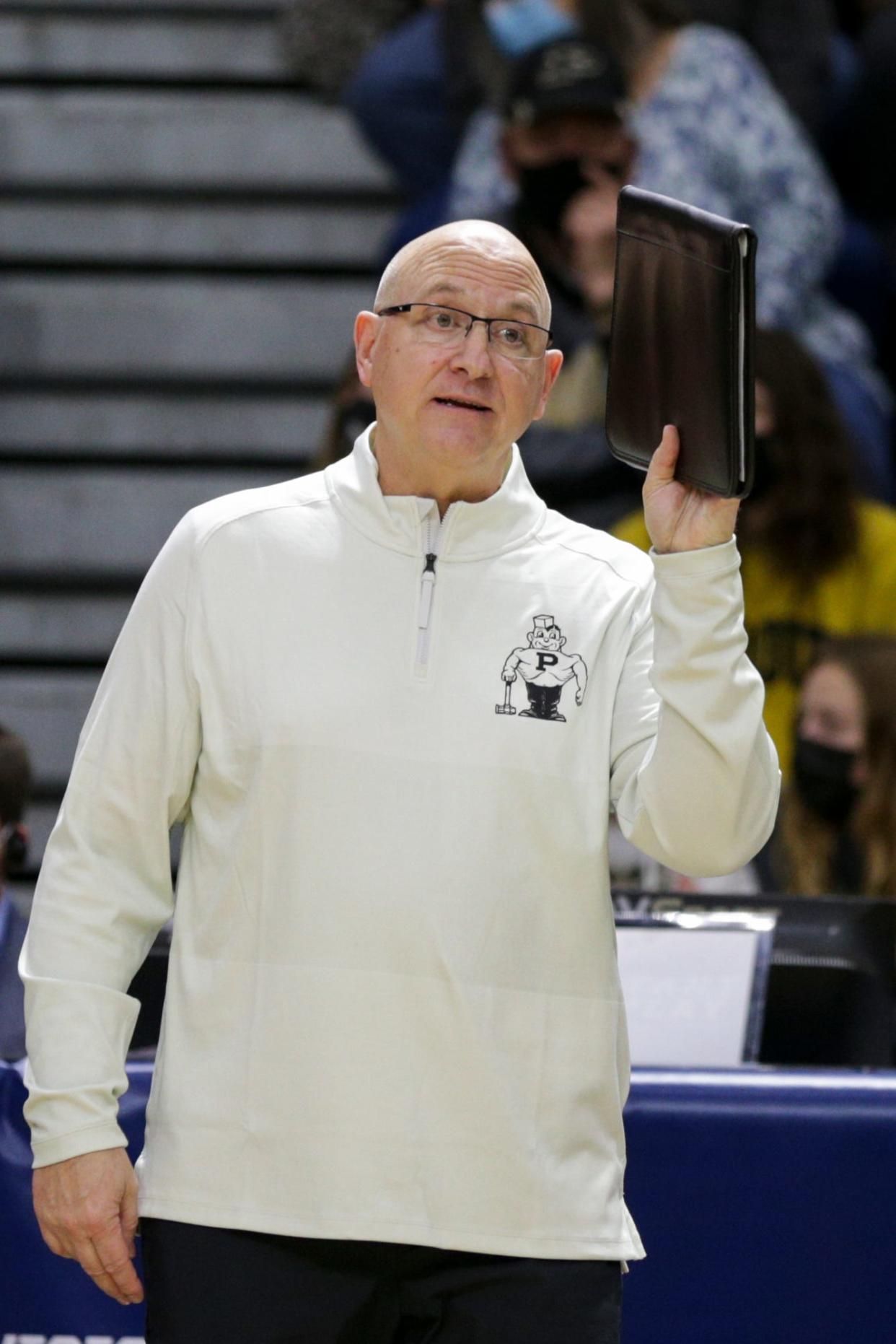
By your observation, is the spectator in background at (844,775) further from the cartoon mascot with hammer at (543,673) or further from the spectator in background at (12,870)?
the cartoon mascot with hammer at (543,673)

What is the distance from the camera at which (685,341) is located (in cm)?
216

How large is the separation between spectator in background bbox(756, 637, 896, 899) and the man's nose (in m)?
2.17

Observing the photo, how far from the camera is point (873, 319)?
256 inches

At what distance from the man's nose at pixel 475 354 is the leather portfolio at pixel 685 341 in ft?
0.43

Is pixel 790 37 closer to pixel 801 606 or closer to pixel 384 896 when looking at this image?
pixel 801 606

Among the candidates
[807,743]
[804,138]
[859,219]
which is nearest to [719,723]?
[807,743]

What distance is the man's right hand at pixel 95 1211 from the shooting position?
217 cm

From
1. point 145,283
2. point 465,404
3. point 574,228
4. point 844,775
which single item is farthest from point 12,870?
point 145,283

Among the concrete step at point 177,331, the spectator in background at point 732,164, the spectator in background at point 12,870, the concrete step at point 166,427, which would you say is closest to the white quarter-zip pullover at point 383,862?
the spectator in background at point 12,870

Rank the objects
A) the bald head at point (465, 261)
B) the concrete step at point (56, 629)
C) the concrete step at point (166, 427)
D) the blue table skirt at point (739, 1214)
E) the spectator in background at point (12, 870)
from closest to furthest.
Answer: the bald head at point (465, 261) → the blue table skirt at point (739, 1214) → the spectator in background at point (12, 870) → the concrete step at point (56, 629) → the concrete step at point (166, 427)

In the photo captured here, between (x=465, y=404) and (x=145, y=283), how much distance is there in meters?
4.25

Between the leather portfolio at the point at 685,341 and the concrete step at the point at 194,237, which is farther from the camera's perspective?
the concrete step at the point at 194,237

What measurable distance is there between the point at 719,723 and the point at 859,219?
4776mm

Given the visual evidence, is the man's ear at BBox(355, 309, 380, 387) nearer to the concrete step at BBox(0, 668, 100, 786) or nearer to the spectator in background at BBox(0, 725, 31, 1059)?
the spectator in background at BBox(0, 725, 31, 1059)
